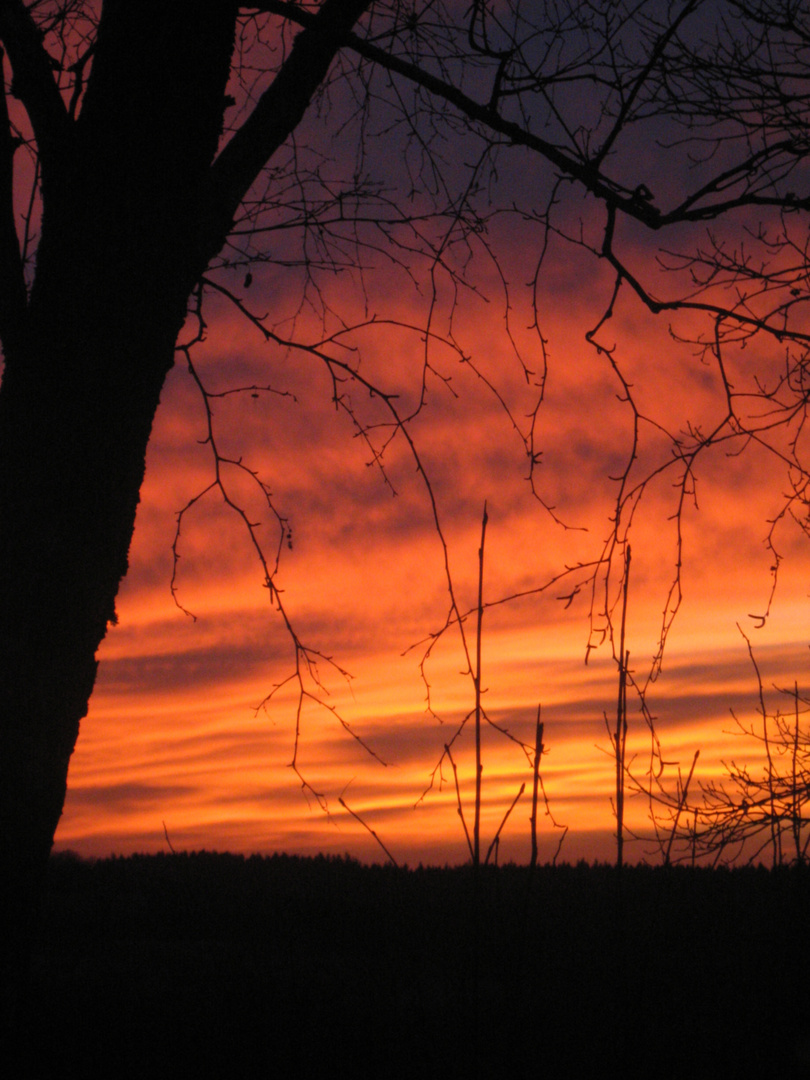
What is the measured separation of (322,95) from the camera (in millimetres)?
Answer: 3963

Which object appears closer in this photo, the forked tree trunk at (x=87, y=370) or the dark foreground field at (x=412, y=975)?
the forked tree trunk at (x=87, y=370)

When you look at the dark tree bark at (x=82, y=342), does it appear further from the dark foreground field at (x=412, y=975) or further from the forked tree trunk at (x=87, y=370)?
the dark foreground field at (x=412, y=975)

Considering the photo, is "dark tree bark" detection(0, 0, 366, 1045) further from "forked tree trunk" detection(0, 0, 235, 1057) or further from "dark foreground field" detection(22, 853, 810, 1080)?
"dark foreground field" detection(22, 853, 810, 1080)

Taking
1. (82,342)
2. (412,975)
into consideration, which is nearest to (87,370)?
(82,342)

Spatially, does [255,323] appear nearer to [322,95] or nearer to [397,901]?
[322,95]

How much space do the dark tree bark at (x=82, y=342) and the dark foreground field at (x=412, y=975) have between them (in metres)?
1.01

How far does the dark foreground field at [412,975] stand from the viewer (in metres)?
3.57

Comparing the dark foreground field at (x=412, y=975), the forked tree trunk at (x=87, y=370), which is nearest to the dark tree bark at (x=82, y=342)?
the forked tree trunk at (x=87, y=370)

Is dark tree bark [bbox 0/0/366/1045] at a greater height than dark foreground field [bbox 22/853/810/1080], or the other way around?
dark tree bark [bbox 0/0/366/1045]

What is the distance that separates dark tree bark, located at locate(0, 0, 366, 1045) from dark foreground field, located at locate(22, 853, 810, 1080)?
1011mm

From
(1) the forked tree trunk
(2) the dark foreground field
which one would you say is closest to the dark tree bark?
(1) the forked tree trunk

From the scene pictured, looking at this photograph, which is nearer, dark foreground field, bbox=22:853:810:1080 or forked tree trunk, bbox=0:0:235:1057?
forked tree trunk, bbox=0:0:235:1057

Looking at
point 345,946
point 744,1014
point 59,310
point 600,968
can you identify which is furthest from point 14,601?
point 345,946

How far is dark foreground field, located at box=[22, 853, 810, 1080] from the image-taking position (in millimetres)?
3574
